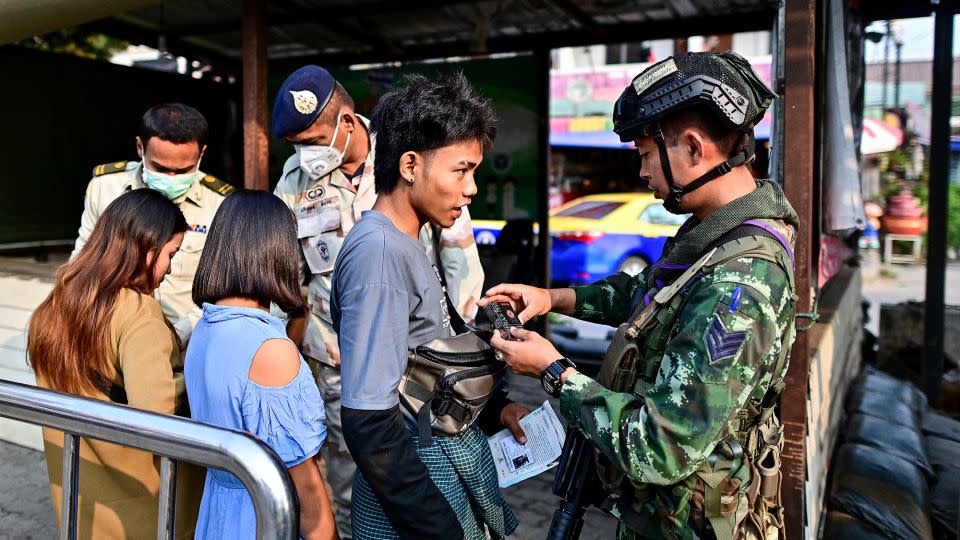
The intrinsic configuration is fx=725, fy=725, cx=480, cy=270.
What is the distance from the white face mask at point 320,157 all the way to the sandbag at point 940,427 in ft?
14.4

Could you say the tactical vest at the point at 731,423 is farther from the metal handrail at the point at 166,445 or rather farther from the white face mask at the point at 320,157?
the white face mask at the point at 320,157

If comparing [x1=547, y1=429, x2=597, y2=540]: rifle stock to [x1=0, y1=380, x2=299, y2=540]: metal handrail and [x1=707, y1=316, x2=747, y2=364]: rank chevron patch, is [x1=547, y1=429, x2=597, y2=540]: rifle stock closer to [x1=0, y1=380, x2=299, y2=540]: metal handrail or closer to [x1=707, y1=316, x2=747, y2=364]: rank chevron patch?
[x1=707, y1=316, x2=747, y2=364]: rank chevron patch

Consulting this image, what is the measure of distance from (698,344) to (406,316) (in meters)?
0.61

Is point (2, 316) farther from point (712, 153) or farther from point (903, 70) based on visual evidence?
point (903, 70)

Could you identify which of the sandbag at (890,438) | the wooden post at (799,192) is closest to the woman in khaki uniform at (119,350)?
the wooden post at (799,192)

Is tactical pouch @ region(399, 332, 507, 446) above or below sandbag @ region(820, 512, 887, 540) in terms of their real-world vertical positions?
above

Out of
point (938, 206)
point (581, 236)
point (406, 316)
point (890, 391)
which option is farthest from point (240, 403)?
point (581, 236)

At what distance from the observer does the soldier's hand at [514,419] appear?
72.2 inches

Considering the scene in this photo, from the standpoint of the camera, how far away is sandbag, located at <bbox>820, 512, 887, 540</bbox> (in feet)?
10.6

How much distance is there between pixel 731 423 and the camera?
1.54 m

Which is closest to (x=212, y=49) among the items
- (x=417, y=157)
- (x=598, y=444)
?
(x=417, y=157)

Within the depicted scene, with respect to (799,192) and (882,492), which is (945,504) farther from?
(799,192)

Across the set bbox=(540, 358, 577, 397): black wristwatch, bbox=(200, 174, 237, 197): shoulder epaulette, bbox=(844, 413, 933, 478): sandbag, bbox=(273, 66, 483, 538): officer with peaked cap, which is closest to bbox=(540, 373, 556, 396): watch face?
bbox=(540, 358, 577, 397): black wristwatch

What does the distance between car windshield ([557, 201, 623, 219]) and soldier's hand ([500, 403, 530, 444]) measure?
10.3 metres
